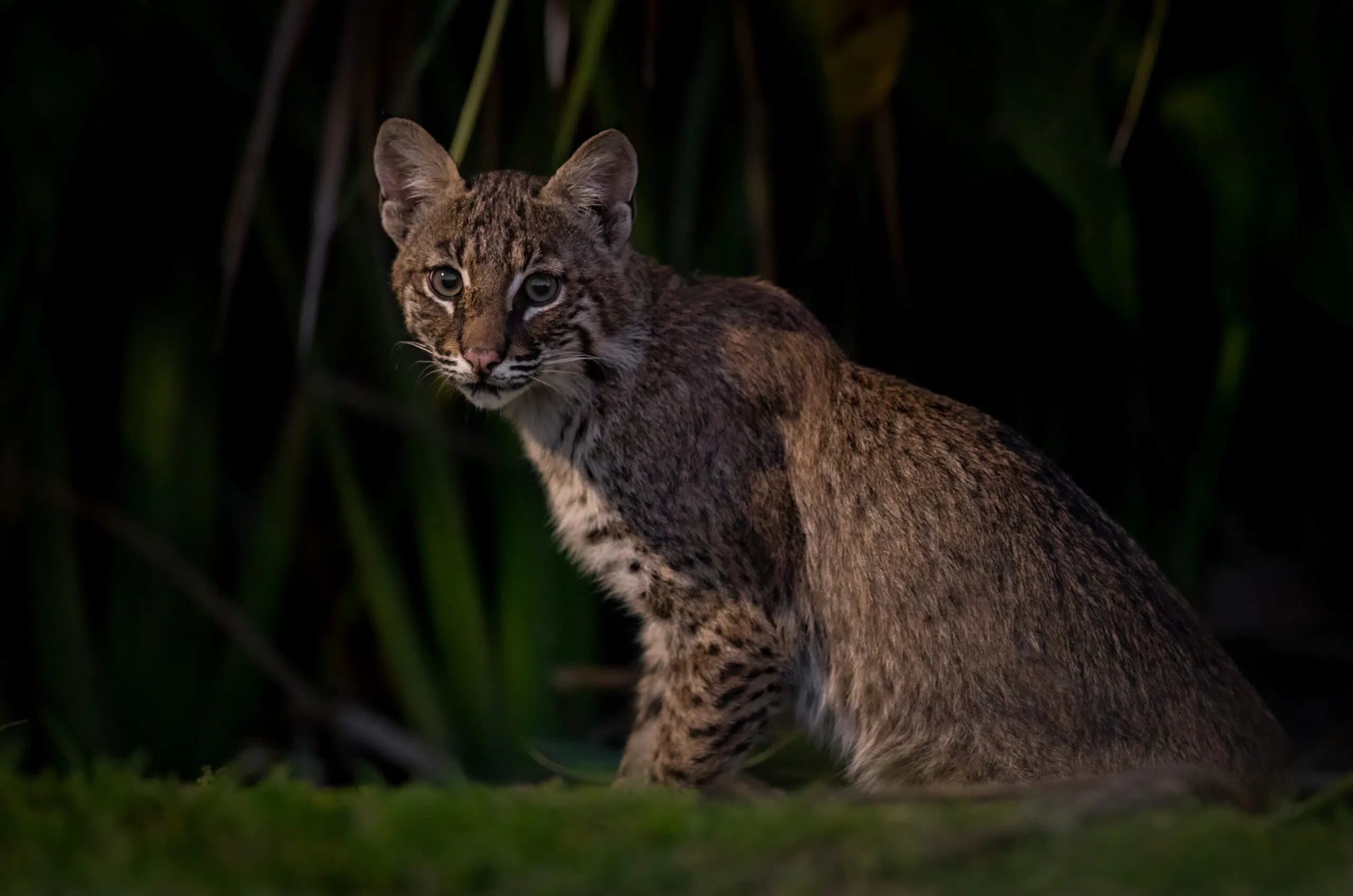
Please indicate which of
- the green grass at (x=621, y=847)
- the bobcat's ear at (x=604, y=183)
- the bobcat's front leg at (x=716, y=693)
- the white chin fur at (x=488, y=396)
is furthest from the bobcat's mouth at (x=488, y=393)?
the green grass at (x=621, y=847)

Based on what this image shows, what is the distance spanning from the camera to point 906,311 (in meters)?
6.03

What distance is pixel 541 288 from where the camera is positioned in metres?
4.36

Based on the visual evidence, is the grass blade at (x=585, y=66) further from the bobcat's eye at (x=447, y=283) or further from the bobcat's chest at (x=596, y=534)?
the bobcat's chest at (x=596, y=534)

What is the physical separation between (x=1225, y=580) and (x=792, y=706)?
2524 mm

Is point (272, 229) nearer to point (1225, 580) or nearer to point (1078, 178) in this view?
point (1078, 178)

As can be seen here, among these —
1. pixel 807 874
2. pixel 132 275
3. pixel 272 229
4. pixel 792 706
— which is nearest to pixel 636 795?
pixel 807 874

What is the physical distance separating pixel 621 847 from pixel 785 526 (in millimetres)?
1865

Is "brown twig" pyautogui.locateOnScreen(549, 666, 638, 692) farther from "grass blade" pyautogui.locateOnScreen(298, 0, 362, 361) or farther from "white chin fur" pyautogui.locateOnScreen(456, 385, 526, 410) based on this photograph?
"white chin fur" pyautogui.locateOnScreen(456, 385, 526, 410)

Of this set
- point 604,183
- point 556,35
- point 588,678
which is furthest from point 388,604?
point 556,35

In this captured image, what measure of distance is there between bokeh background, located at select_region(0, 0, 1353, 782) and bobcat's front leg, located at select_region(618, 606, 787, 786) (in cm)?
83

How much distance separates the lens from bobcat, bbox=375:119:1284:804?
4.03 m

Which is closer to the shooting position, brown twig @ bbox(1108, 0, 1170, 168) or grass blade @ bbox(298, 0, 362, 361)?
brown twig @ bbox(1108, 0, 1170, 168)

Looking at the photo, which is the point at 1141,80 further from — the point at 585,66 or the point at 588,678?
the point at 588,678

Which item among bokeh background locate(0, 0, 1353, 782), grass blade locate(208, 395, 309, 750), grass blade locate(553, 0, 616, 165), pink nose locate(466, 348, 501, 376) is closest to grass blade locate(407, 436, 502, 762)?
bokeh background locate(0, 0, 1353, 782)
